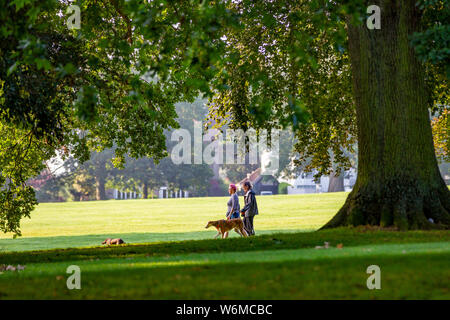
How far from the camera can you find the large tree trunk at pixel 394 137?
17406 millimetres

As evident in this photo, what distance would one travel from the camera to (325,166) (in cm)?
2578

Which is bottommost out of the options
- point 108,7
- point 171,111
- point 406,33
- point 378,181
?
point 378,181

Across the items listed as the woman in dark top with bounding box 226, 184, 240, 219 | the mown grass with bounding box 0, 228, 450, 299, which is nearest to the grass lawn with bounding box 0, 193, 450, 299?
the mown grass with bounding box 0, 228, 450, 299

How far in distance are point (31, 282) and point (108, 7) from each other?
1434cm

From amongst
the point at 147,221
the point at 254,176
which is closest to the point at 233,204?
the point at 147,221

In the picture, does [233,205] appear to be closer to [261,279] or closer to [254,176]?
[261,279]

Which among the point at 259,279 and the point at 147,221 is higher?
the point at 259,279

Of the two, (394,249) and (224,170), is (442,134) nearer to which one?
(394,249)

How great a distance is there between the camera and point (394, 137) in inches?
698

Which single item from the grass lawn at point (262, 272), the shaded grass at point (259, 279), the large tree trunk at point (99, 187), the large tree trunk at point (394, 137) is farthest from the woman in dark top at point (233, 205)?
the large tree trunk at point (99, 187)

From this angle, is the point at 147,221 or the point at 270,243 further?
the point at 147,221

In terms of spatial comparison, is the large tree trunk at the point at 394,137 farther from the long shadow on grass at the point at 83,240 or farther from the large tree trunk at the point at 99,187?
the large tree trunk at the point at 99,187

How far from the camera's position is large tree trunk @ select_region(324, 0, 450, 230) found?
17.4m

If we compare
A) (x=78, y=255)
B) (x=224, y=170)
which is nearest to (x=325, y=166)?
(x=78, y=255)
